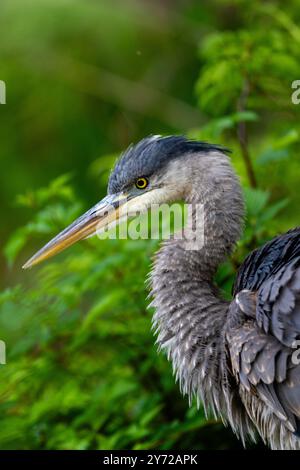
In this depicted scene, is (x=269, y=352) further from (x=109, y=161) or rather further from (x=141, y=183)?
(x=109, y=161)

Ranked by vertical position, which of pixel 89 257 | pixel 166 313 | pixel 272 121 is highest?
pixel 272 121

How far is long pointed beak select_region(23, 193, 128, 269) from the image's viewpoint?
4367 mm

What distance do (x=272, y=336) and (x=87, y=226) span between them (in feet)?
4.07

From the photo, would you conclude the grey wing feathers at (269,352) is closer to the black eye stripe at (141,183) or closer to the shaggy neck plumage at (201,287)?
the shaggy neck plumage at (201,287)

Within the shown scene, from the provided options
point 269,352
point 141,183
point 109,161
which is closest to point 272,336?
point 269,352

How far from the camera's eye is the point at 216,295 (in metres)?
4.14

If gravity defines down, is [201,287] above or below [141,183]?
below

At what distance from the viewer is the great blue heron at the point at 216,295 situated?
360 centimetres

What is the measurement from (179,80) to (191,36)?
474 mm

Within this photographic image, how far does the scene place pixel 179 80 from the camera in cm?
844

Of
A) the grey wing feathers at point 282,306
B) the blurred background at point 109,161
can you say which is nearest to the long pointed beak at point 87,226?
the blurred background at point 109,161

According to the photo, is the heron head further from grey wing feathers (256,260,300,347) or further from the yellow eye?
grey wing feathers (256,260,300,347)
